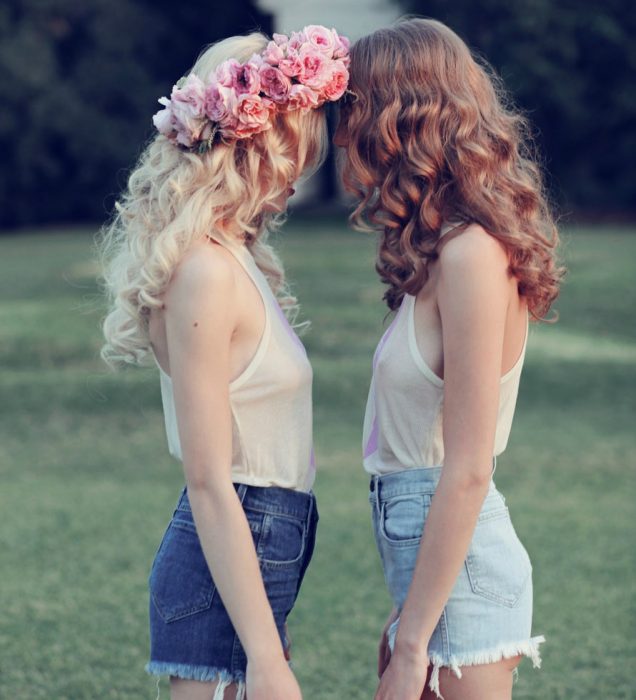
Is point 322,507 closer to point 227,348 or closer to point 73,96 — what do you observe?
point 227,348

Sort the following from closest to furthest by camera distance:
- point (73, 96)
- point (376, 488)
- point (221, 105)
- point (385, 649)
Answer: point (221, 105) → point (376, 488) → point (385, 649) → point (73, 96)

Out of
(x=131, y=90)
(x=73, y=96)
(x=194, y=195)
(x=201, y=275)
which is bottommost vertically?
(x=201, y=275)

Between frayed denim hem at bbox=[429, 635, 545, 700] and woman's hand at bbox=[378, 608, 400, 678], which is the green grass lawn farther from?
frayed denim hem at bbox=[429, 635, 545, 700]

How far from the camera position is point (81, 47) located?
31.1 m

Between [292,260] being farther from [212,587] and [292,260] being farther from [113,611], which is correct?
[212,587]

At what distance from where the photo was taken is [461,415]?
6.35 feet

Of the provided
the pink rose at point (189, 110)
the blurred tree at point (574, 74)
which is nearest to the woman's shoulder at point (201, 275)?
the pink rose at point (189, 110)

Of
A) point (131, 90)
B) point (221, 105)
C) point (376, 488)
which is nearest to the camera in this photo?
point (221, 105)

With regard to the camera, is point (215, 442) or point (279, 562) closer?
point (215, 442)

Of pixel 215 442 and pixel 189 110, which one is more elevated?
pixel 189 110

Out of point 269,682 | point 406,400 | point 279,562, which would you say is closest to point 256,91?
point 406,400

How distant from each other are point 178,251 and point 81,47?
101ft

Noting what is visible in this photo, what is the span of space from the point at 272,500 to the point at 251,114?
0.67 metres

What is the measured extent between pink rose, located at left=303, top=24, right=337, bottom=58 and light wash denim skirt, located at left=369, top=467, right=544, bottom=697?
2.52ft
